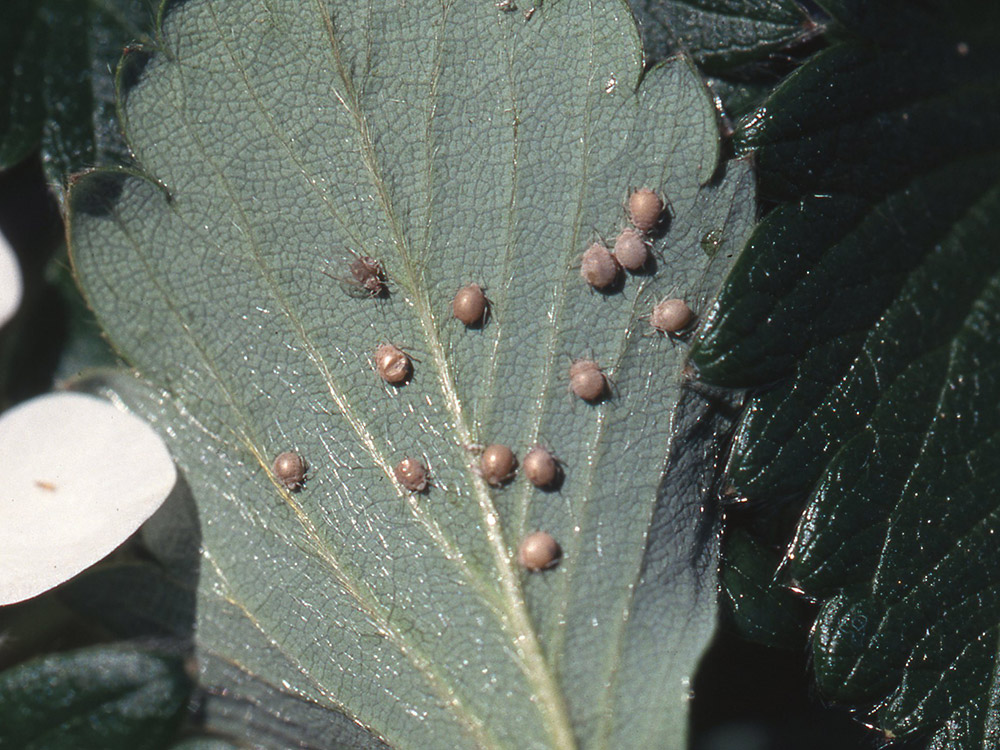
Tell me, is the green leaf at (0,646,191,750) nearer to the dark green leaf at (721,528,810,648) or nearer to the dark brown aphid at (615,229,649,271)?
the dark green leaf at (721,528,810,648)

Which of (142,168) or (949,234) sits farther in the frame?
(949,234)

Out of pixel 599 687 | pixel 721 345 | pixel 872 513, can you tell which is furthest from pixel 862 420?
pixel 599 687

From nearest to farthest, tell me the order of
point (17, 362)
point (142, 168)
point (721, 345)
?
1. point (721, 345)
2. point (142, 168)
3. point (17, 362)

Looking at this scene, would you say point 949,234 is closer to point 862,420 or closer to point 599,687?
point 862,420

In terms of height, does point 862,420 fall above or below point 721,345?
below

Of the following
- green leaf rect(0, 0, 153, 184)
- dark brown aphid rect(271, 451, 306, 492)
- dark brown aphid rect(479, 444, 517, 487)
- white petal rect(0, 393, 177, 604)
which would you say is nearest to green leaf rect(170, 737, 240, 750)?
white petal rect(0, 393, 177, 604)

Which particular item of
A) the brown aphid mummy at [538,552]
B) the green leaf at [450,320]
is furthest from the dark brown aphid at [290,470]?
the brown aphid mummy at [538,552]

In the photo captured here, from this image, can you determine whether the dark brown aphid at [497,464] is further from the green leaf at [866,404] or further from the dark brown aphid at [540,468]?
the green leaf at [866,404]
